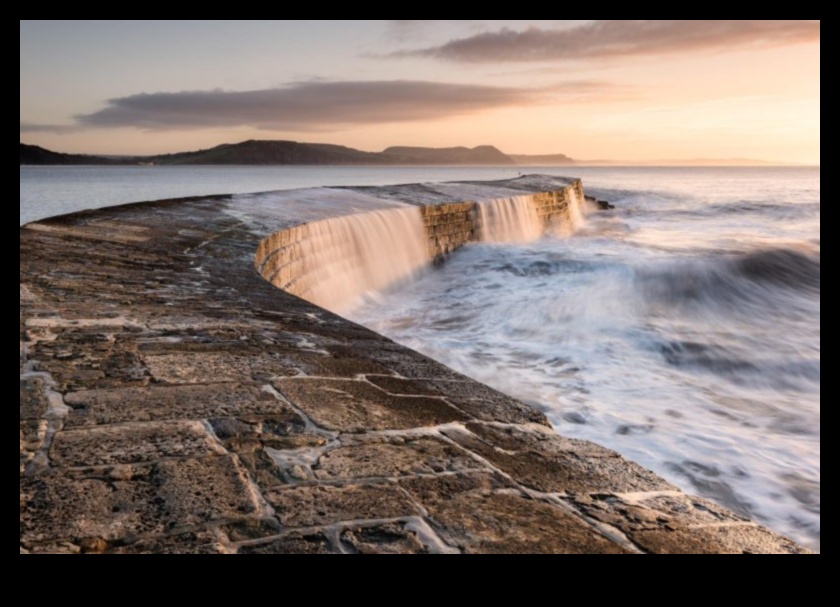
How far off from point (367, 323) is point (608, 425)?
4.11 meters

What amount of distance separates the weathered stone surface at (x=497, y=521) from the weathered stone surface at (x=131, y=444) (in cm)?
71

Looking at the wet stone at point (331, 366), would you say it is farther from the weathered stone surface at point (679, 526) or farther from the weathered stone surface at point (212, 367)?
the weathered stone surface at point (679, 526)

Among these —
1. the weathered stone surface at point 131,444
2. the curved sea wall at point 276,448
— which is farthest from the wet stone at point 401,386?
the weathered stone surface at point 131,444

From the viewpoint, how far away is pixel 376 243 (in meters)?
11.0

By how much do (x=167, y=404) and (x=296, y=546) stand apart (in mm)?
1080

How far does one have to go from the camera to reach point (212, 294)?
455 centimetres

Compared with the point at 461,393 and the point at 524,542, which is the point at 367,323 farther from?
the point at 524,542

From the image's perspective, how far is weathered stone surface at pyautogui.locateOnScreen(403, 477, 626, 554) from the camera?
1800 millimetres

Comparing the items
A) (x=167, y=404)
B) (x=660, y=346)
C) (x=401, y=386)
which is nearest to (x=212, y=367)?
(x=167, y=404)

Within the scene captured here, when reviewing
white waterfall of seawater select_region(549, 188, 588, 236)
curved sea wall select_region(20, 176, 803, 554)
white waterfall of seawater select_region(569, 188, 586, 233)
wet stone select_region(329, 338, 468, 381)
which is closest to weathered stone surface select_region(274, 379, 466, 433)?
curved sea wall select_region(20, 176, 803, 554)

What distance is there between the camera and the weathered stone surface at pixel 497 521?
5.90 feet

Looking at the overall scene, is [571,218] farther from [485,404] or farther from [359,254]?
[485,404]

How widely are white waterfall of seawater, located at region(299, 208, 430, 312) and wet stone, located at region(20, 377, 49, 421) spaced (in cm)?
571
